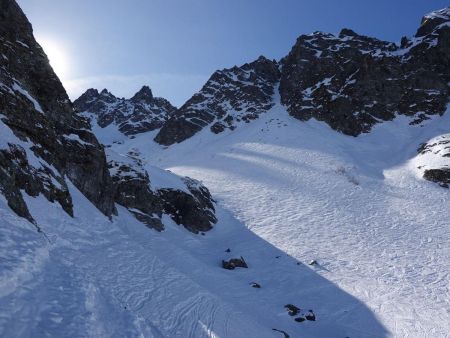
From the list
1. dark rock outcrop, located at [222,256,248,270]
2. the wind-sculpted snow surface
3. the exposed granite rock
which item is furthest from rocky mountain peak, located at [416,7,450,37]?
dark rock outcrop, located at [222,256,248,270]

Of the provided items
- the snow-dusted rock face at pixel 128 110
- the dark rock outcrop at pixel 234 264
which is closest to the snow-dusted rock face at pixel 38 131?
the dark rock outcrop at pixel 234 264

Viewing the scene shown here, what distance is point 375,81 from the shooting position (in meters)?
60.0

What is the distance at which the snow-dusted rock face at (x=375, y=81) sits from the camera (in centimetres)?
5597

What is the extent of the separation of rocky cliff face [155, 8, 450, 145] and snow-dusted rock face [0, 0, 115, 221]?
42.6 m

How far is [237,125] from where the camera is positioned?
69.8 metres

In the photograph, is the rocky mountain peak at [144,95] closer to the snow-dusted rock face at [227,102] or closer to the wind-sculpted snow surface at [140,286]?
the snow-dusted rock face at [227,102]

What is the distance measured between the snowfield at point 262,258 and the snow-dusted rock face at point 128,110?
174 feet

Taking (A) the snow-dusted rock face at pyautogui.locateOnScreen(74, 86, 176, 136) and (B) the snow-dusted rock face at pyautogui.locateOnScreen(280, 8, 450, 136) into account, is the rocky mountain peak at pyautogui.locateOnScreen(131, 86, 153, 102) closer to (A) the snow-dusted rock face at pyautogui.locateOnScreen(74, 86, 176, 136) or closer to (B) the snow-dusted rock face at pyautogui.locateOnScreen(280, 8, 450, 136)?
(A) the snow-dusted rock face at pyautogui.locateOnScreen(74, 86, 176, 136)

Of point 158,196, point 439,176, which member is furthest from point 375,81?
point 158,196

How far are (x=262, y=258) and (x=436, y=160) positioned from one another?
2388cm

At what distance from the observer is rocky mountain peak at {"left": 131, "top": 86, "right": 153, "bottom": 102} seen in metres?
116

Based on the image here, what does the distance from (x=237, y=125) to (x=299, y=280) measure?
50.6 m


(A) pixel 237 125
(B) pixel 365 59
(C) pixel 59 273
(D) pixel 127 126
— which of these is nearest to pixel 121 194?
(C) pixel 59 273

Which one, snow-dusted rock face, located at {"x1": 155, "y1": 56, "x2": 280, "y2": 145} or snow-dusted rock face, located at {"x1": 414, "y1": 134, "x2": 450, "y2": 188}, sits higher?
snow-dusted rock face, located at {"x1": 155, "y1": 56, "x2": 280, "y2": 145}
